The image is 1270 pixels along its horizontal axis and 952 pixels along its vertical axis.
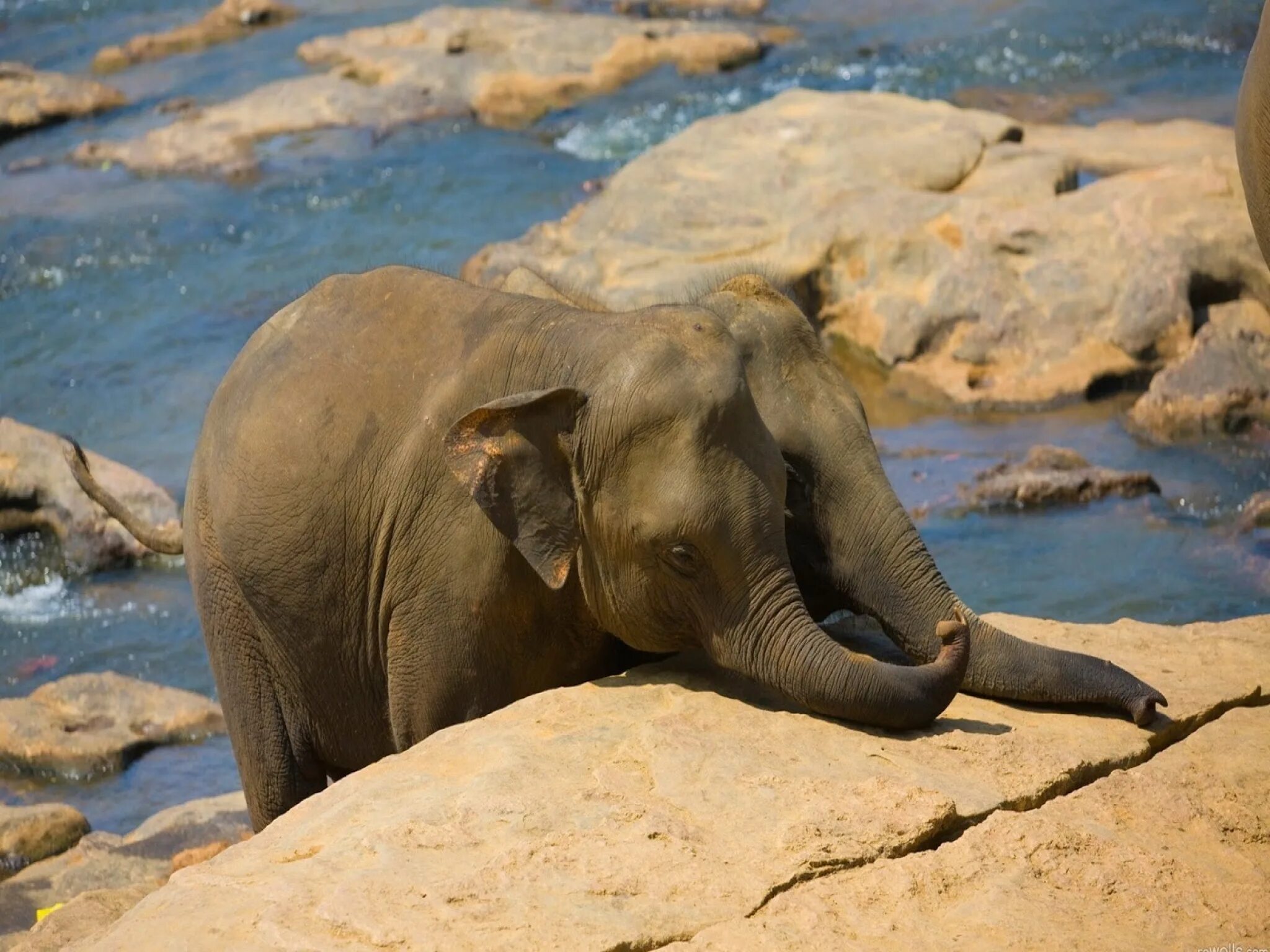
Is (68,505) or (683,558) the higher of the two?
(683,558)

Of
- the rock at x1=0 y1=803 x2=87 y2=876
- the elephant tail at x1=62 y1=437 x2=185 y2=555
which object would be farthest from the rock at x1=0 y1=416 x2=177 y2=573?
the elephant tail at x1=62 y1=437 x2=185 y2=555

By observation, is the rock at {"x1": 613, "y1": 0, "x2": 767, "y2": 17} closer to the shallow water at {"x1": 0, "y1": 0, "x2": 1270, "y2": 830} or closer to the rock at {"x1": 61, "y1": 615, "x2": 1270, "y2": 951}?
the shallow water at {"x1": 0, "y1": 0, "x2": 1270, "y2": 830}

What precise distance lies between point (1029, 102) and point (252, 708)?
49.6 feet

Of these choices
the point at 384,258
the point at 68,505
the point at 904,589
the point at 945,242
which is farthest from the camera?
the point at 384,258

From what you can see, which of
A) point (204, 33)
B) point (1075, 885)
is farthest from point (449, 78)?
point (1075, 885)

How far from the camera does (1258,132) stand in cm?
506

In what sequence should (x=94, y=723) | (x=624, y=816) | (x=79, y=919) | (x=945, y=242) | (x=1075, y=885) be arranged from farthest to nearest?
(x=945, y=242) < (x=94, y=723) < (x=79, y=919) < (x=624, y=816) < (x=1075, y=885)

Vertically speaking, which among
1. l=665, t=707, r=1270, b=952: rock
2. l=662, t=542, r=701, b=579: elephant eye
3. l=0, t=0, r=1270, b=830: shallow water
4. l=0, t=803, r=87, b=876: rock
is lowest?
l=0, t=0, r=1270, b=830: shallow water

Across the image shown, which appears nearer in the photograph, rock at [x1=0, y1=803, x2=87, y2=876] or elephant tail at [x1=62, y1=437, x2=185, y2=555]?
elephant tail at [x1=62, y1=437, x2=185, y2=555]

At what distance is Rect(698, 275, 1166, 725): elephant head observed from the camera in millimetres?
4996

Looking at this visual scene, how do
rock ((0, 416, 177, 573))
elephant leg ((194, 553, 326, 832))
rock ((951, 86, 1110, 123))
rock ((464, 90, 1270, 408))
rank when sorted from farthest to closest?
rock ((951, 86, 1110, 123))
rock ((464, 90, 1270, 408))
rock ((0, 416, 177, 573))
elephant leg ((194, 553, 326, 832))

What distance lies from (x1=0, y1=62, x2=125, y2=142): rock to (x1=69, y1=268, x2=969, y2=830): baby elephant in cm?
1825

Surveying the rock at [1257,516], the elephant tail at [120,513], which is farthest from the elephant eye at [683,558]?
the rock at [1257,516]

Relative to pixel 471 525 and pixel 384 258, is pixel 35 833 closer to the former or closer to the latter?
pixel 471 525
